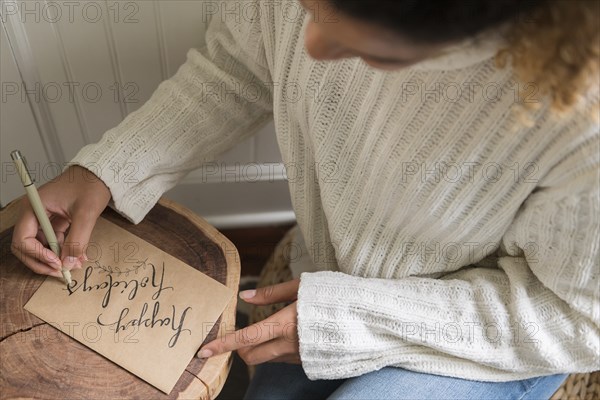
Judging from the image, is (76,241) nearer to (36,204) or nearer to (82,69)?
(36,204)

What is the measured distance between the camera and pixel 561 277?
57cm

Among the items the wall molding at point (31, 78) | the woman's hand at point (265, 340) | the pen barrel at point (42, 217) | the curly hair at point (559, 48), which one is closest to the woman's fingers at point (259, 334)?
the woman's hand at point (265, 340)

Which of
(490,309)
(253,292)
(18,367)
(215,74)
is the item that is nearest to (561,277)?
(490,309)

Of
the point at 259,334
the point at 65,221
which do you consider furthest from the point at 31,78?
the point at 259,334

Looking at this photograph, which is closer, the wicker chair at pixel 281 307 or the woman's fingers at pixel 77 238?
the woman's fingers at pixel 77 238

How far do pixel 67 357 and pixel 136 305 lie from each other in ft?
0.29

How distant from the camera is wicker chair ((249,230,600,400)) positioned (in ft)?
2.50

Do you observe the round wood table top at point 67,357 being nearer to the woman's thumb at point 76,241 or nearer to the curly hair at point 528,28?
the woman's thumb at point 76,241

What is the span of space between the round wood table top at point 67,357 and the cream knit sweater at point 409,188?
96mm

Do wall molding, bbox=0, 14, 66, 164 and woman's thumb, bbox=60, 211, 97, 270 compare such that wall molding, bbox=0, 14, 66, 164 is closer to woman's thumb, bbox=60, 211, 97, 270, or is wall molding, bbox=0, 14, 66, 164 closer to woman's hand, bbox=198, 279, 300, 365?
woman's thumb, bbox=60, 211, 97, 270

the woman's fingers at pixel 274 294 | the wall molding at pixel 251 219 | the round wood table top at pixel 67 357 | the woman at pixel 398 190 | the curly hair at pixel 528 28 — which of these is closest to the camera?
the curly hair at pixel 528 28

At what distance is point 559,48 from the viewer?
1.29ft

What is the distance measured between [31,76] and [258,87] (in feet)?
1.06

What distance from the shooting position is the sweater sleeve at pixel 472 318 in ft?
1.89
